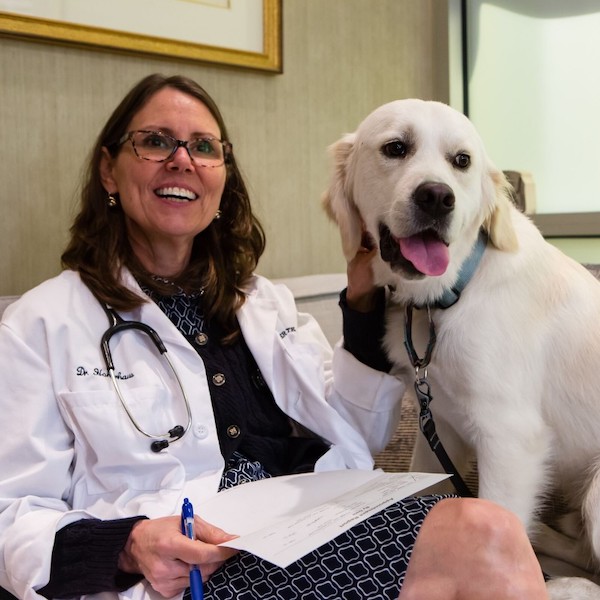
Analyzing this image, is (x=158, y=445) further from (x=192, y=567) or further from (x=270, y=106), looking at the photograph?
(x=270, y=106)

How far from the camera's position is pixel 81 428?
1.14m

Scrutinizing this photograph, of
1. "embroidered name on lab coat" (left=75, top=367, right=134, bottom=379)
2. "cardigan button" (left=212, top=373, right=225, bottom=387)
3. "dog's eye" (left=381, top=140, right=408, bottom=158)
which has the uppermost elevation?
"dog's eye" (left=381, top=140, right=408, bottom=158)

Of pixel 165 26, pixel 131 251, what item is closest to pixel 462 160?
pixel 131 251

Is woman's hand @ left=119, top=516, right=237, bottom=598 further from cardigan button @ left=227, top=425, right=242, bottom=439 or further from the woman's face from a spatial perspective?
the woman's face

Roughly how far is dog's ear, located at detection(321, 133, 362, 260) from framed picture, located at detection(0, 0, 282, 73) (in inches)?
27.7

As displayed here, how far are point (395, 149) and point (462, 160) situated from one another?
0.42 feet

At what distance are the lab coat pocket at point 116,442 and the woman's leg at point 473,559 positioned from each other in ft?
1.42

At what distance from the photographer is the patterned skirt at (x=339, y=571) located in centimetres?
100

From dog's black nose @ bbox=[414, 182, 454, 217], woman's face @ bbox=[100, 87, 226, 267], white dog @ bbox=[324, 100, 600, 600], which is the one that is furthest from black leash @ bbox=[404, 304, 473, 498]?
woman's face @ bbox=[100, 87, 226, 267]

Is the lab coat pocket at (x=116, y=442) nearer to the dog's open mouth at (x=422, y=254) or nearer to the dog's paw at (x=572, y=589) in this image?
the dog's open mouth at (x=422, y=254)

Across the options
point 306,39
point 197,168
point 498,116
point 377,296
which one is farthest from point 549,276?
point 498,116

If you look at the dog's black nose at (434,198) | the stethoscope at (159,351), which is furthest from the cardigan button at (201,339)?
the dog's black nose at (434,198)

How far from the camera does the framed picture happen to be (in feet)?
5.55

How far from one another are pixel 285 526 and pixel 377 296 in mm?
611
